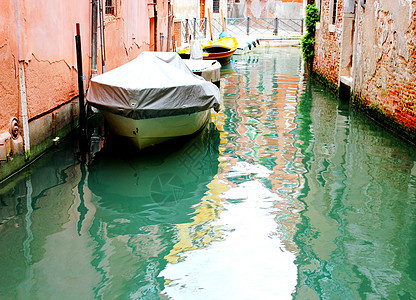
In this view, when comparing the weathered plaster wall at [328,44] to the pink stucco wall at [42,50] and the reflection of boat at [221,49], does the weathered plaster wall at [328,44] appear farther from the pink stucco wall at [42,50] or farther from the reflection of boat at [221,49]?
the pink stucco wall at [42,50]

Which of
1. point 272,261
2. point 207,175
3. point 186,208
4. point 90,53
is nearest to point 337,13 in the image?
point 90,53

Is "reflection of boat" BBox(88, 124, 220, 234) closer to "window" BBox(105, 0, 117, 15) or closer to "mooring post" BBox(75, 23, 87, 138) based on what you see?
"mooring post" BBox(75, 23, 87, 138)

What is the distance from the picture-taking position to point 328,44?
12797mm

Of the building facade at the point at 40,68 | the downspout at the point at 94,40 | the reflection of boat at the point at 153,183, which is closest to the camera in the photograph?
the reflection of boat at the point at 153,183

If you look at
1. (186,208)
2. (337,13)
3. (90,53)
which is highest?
(337,13)

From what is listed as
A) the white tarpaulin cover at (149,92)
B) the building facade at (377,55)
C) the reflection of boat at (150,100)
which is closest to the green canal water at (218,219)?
the reflection of boat at (150,100)

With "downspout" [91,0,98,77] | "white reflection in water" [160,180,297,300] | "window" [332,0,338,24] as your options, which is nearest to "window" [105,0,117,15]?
"downspout" [91,0,98,77]

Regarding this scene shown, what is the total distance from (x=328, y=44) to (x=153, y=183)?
8.29 m

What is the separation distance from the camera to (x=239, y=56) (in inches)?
870

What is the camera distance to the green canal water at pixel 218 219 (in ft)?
12.0

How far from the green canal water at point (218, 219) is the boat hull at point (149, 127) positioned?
21 cm

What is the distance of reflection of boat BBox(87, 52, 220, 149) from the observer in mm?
6441

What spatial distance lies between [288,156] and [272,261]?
3.10m

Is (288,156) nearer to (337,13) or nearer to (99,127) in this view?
(99,127)
